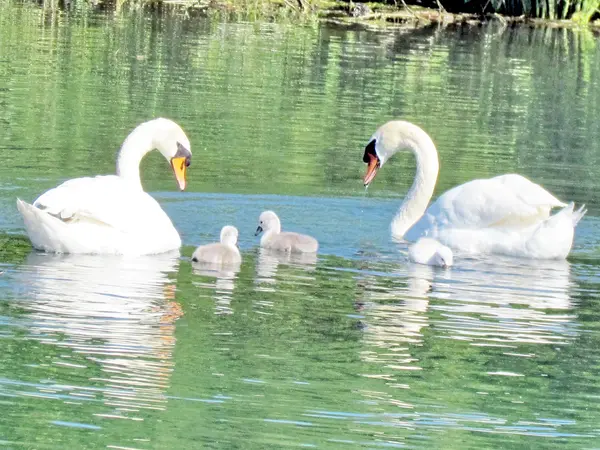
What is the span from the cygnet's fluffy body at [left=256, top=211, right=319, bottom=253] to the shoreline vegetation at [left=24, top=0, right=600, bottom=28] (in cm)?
2644

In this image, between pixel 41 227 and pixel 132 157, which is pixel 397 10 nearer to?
pixel 132 157

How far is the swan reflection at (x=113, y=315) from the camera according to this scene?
6.91m

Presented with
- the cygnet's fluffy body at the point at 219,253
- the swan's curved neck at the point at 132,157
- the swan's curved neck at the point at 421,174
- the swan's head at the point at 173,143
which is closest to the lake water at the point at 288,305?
the cygnet's fluffy body at the point at 219,253

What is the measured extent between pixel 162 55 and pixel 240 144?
1059cm

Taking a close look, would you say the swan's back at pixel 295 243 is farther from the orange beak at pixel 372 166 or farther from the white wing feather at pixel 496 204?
the orange beak at pixel 372 166

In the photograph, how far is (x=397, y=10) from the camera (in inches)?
1720

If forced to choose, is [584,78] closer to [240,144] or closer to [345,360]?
[240,144]

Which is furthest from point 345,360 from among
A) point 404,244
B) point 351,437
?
point 404,244

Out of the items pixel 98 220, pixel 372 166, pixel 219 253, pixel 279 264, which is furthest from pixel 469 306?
pixel 372 166

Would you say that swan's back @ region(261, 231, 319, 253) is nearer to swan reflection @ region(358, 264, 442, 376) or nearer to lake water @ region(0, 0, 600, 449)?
lake water @ region(0, 0, 600, 449)

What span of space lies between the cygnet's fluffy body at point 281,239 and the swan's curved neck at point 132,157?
1.22 meters

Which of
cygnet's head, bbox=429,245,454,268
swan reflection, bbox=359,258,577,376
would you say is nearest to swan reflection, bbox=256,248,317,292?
swan reflection, bbox=359,258,577,376

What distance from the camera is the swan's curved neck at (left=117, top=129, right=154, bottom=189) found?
38.7 ft

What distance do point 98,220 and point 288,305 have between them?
6.30 ft
